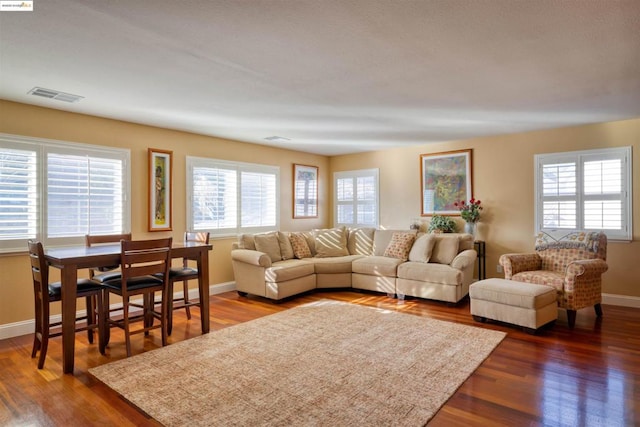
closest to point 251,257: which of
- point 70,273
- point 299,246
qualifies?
point 299,246

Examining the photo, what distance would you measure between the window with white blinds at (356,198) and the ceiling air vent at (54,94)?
481cm

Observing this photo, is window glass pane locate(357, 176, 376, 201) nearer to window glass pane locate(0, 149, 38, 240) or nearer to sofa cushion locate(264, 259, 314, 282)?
sofa cushion locate(264, 259, 314, 282)

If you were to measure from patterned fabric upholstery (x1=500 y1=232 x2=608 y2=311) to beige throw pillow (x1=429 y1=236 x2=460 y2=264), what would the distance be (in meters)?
0.81

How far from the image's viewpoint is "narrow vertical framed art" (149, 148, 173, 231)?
4.93 metres

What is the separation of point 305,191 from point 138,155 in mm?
3232

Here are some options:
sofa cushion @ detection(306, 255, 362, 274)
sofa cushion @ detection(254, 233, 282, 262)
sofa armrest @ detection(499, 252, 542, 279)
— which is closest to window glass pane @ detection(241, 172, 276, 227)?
sofa cushion @ detection(254, 233, 282, 262)

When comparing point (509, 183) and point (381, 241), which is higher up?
point (509, 183)

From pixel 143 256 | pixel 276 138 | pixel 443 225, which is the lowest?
pixel 143 256

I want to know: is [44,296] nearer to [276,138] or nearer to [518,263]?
[276,138]

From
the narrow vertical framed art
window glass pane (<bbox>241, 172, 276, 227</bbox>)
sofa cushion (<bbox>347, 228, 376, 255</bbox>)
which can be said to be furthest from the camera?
sofa cushion (<bbox>347, 228, 376, 255</bbox>)

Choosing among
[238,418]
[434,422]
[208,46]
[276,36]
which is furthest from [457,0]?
[238,418]

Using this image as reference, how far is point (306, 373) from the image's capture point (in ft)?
9.29

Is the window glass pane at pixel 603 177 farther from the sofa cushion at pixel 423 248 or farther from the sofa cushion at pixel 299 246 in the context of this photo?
the sofa cushion at pixel 299 246

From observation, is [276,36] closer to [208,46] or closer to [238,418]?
[208,46]
